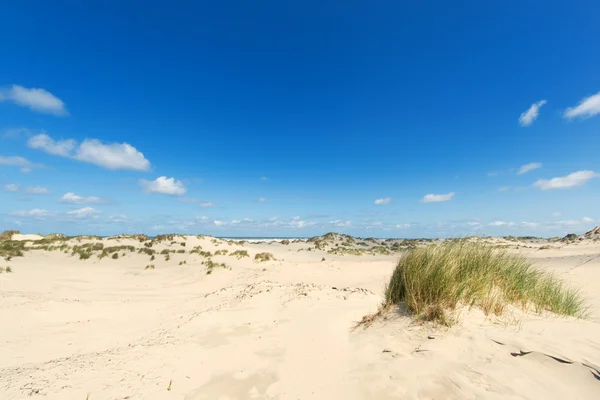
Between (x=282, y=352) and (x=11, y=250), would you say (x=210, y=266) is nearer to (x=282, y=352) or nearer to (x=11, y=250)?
(x=11, y=250)

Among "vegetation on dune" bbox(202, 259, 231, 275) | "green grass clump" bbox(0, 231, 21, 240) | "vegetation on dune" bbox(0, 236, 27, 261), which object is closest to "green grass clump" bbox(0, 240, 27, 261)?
"vegetation on dune" bbox(0, 236, 27, 261)

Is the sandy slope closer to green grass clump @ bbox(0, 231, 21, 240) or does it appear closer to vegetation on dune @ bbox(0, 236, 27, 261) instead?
vegetation on dune @ bbox(0, 236, 27, 261)

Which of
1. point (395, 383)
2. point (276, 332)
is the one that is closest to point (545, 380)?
point (395, 383)

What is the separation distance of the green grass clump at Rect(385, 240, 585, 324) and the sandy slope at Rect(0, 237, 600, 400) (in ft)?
1.11

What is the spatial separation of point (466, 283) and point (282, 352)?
3202mm

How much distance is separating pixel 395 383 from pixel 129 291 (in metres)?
11.3

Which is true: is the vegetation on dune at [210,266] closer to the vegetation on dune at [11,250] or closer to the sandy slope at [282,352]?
the sandy slope at [282,352]

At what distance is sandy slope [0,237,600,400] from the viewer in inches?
122

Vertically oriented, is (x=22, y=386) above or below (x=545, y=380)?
below

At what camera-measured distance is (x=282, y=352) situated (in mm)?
4586

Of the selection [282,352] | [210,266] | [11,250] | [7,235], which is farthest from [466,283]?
[7,235]

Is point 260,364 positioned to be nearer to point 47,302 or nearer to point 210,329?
point 210,329

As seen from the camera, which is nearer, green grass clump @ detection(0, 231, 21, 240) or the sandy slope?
the sandy slope

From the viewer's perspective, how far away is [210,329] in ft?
19.6
